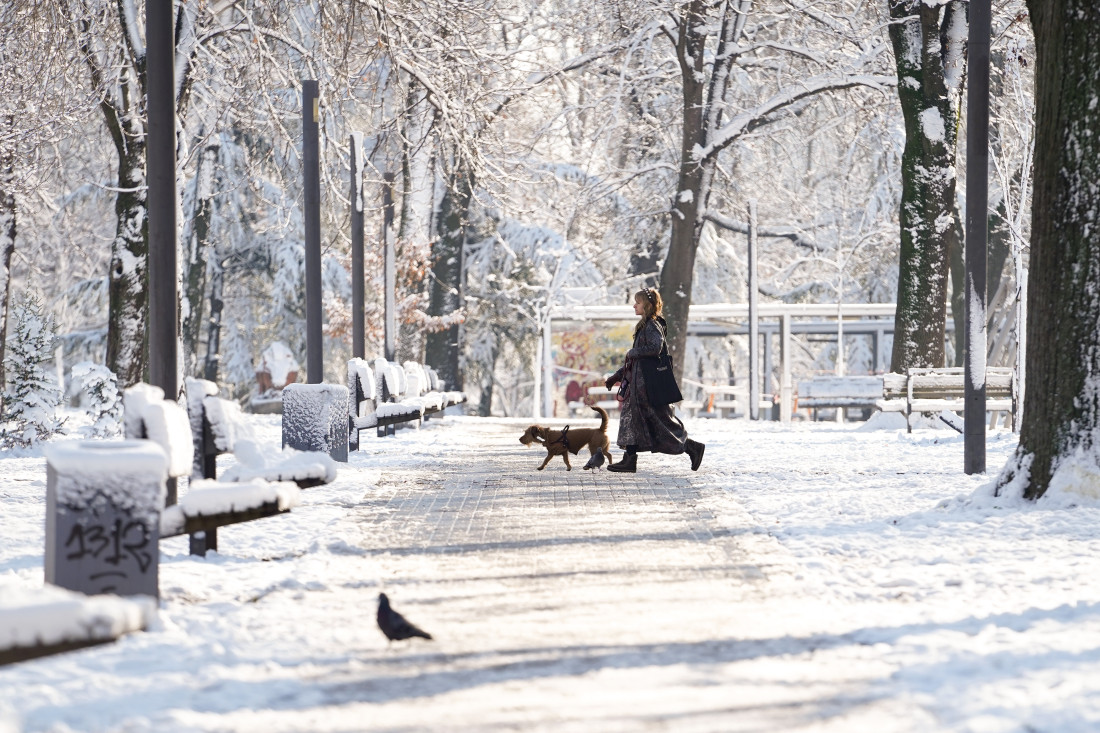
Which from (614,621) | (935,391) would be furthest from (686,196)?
(614,621)

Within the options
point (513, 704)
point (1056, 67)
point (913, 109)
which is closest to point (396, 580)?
point (513, 704)

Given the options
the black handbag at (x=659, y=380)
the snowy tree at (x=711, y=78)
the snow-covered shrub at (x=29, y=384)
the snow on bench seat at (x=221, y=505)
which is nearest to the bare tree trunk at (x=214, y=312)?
the snowy tree at (x=711, y=78)

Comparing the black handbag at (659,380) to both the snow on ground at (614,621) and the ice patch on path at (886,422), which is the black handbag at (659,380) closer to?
the snow on ground at (614,621)

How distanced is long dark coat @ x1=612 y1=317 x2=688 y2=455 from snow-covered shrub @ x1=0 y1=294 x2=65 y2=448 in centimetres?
748

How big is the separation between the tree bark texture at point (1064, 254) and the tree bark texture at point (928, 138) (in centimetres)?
1113

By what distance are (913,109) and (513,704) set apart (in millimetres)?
17946

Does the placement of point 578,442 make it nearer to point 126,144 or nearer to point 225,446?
point 126,144

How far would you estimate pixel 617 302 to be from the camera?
50062mm

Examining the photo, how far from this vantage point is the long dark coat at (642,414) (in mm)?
13656

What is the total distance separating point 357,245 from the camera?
20578mm

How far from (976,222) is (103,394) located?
33.9ft

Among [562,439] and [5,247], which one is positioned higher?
[5,247]

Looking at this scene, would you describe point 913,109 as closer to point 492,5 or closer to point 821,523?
point 492,5

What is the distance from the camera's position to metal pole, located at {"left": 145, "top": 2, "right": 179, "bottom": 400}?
29.0 feet
